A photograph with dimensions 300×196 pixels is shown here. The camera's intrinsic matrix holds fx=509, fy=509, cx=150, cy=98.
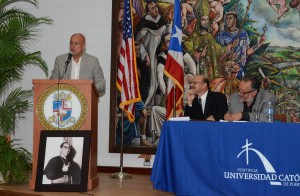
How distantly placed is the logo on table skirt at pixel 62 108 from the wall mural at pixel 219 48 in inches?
84.5

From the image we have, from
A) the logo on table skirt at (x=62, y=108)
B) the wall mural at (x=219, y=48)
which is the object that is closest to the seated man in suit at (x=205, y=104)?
the wall mural at (x=219, y=48)

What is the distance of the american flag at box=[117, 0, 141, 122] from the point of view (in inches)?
271

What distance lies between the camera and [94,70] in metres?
6.36

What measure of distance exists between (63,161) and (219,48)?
2.93 metres

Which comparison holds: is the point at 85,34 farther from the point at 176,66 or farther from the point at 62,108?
the point at 62,108

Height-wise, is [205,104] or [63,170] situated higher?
[205,104]

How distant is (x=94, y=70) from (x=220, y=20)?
79.2 inches

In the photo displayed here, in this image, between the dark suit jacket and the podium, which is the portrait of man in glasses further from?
the dark suit jacket

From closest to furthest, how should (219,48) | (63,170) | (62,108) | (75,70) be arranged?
Answer: (63,170)
(62,108)
(75,70)
(219,48)

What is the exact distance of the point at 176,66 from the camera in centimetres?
654

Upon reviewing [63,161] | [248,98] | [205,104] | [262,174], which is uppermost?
[248,98]

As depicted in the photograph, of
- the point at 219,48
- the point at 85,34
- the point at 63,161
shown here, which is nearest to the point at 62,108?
the point at 63,161

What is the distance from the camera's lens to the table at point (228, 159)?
15.4 feet

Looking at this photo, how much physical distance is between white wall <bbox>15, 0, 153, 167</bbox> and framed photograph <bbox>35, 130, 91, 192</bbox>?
2296 millimetres
